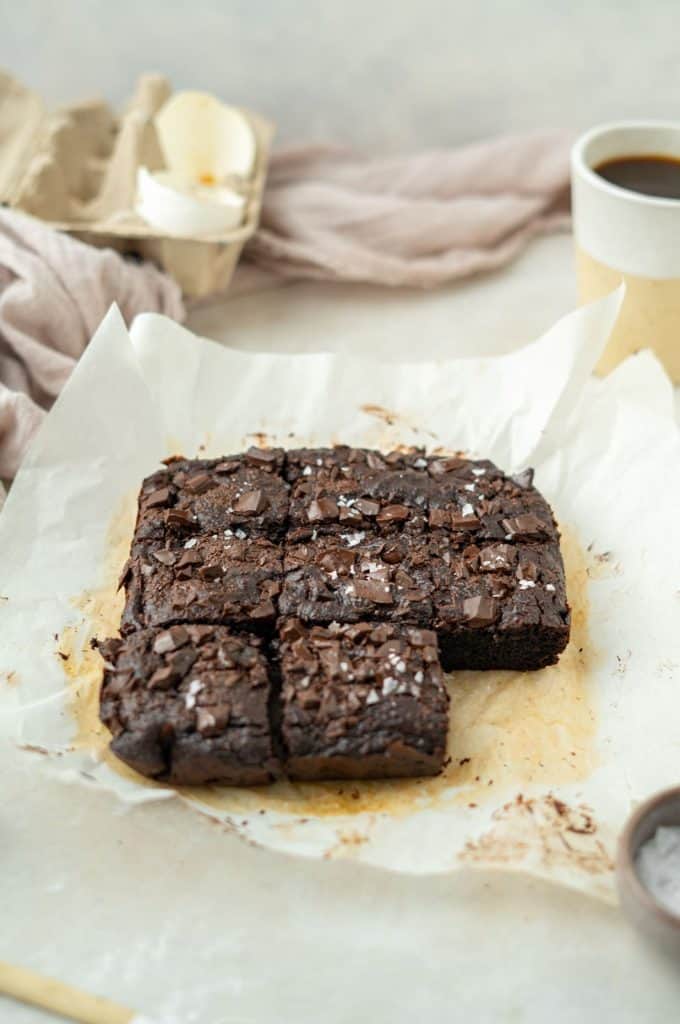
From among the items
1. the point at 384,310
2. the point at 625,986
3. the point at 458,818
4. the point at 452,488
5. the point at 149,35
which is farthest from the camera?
the point at 149,35

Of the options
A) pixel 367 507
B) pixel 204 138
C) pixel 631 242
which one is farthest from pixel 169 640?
pixel 204 138

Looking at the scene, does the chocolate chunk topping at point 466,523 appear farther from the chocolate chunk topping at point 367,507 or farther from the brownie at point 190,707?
the brownie at point 190,707

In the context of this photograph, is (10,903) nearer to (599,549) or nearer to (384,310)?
(599,549)

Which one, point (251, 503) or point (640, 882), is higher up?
point (251, 503)

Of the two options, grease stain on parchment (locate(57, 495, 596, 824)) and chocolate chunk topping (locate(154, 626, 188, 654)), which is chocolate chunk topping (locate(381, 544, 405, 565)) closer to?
grease stain on parchment (locate(57, 495, 596, 824))

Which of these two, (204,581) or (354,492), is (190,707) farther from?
(354,492)

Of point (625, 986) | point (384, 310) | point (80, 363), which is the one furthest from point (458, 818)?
point (384, 310)

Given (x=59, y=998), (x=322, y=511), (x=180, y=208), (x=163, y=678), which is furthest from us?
(x=180, y=208)
